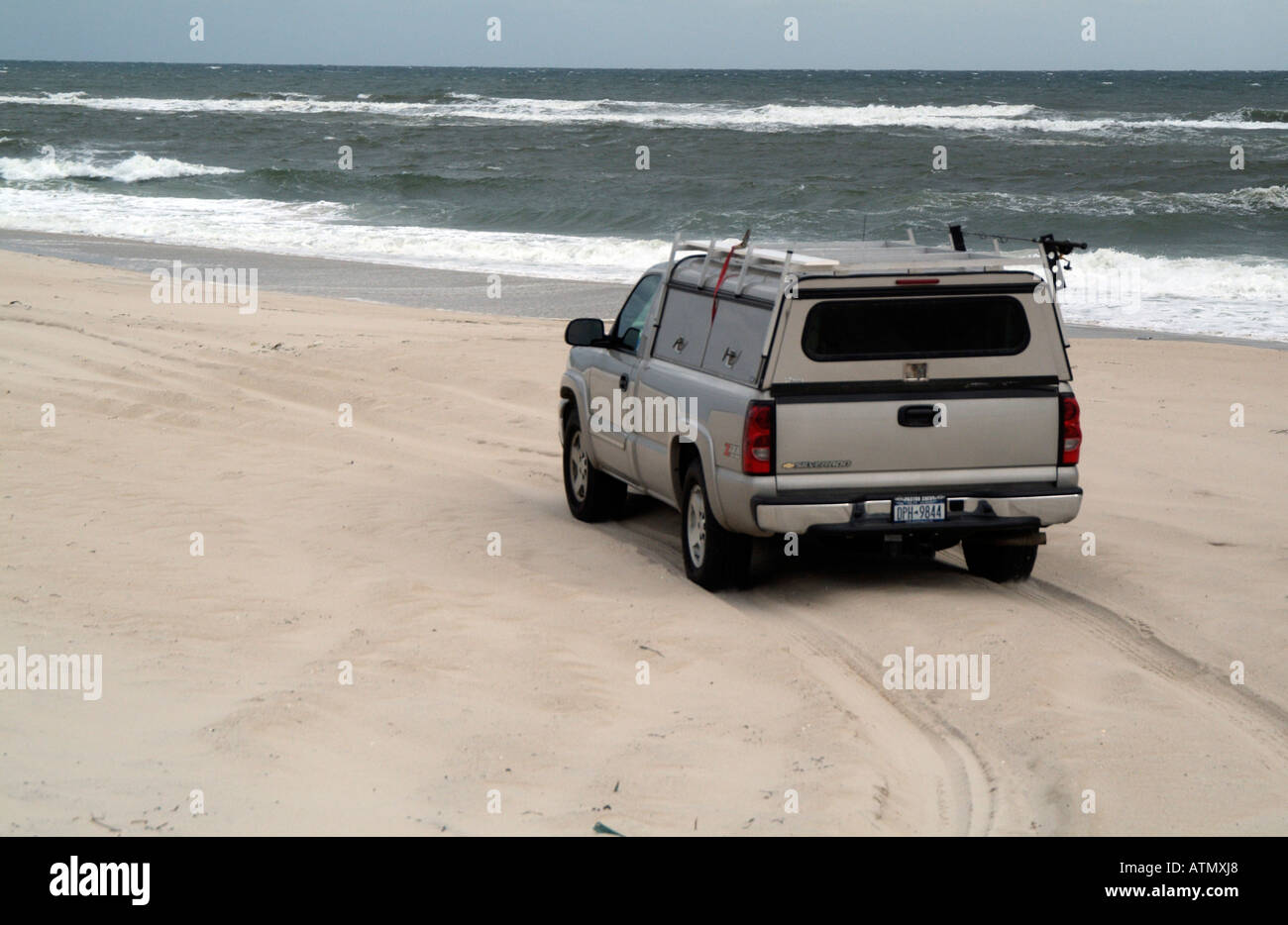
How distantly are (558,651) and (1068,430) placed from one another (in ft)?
9.57

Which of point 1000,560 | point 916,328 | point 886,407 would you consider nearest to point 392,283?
point 1000,560

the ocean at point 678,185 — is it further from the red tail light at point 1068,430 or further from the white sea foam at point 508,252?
the red tail light at point 1068,430

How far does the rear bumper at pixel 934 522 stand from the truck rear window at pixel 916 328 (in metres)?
0.76

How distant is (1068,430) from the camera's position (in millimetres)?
7562

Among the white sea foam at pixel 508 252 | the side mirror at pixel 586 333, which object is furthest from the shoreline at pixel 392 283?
the side mirror at pixel 586 333

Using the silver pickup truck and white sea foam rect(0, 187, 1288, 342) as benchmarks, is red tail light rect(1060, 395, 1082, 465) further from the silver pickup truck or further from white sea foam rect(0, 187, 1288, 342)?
white sea foam rect(0, 187, 1288, 342)

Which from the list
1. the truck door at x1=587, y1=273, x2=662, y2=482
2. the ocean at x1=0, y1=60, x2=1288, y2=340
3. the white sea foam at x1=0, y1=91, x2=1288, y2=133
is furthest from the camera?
the white sea foam at x1=0, y1=91, x2=1288, y2=133

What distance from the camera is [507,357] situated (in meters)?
15.1

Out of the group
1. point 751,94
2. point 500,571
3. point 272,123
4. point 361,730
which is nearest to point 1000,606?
point 500,571

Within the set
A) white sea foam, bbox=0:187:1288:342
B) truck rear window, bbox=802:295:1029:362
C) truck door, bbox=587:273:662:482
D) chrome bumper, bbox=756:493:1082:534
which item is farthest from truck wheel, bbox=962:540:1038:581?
white sea foam, bbox=0:187:1288:342

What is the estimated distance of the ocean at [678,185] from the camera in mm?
26172

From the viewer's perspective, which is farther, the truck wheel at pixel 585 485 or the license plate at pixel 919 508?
the truck wheel at pixel 585 485

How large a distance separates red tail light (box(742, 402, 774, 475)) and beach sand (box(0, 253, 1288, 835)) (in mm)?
803

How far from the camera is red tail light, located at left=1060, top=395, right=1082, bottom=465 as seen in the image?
7.54 m
